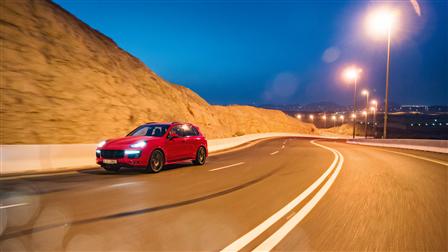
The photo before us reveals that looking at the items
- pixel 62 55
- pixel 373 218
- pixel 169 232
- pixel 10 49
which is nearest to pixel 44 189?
pixel 169 232

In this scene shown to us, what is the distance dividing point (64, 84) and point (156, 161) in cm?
1432

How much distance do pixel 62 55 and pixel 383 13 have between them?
2565 cm

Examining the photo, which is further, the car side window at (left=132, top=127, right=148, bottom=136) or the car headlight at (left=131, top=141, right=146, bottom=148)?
the car side window at (left=132, top=127, right=148, bottom=136)

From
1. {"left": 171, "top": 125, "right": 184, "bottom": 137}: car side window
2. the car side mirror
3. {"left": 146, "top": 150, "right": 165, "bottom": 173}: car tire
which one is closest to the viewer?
{"left": 146, "top": 150, "right": 165, "bottom": 173}: car tire

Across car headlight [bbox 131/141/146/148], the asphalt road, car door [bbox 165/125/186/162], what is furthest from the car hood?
the asphalt road

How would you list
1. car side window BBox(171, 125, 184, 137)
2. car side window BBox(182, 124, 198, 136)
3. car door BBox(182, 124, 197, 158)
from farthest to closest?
car side window BBox(182, 124, 198, 136), car door BBox(182, 124, 197, 158), car side window BBox(171, 125, 184, 137)

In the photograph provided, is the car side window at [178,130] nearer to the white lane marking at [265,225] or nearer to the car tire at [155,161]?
the car tire at [155,161]

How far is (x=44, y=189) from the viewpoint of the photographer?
24.7ft

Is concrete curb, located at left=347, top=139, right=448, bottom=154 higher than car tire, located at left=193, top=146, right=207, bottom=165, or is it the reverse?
car tire, located at left=193, top=146, right=207, bottom=165

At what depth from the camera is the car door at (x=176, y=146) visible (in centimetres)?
1173

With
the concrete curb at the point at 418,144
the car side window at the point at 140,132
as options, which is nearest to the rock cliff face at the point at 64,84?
the car side window at the point at 140,132

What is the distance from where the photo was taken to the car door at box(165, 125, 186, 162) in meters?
11.7

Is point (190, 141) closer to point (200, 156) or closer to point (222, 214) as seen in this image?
point (200, 156)

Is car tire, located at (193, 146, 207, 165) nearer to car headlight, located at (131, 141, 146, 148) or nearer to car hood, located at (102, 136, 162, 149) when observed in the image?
car hood, located at (102, 136, 162, 149)
